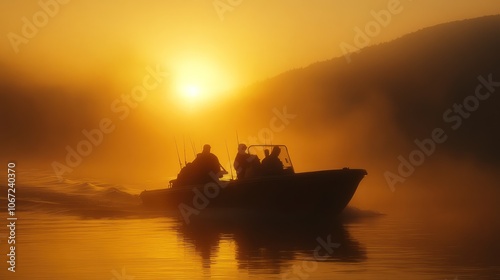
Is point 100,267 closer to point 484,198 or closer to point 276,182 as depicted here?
point 276,182

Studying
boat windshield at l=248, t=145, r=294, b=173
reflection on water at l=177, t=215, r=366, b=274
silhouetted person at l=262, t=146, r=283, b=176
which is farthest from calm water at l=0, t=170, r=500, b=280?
boat windshield at l=248, t=145, r=294, b=173

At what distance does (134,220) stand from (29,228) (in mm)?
4877

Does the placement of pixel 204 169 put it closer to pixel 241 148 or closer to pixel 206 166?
pixel 206 166

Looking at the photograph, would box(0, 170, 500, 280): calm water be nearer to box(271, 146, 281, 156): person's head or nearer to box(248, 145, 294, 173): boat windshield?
box(271, 146, 281, 156): person's head

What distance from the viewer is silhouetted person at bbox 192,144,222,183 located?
31.8 meters

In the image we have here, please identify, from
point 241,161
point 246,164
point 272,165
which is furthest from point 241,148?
point 272,165

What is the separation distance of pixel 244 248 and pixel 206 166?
1157 cm

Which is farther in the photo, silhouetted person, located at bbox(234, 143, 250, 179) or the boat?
silhouetted person, located at bbox(234, 143, 250, 179)

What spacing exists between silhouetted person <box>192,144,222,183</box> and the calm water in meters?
1.80

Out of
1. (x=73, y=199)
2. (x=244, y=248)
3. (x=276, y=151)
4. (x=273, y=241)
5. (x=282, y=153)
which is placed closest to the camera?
(x=244, y=248)

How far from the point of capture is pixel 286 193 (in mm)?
29281

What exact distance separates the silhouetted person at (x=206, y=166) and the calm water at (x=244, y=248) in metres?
1.80

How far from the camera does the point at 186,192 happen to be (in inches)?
1240

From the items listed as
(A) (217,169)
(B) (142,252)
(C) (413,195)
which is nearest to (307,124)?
(C) (413,195)
